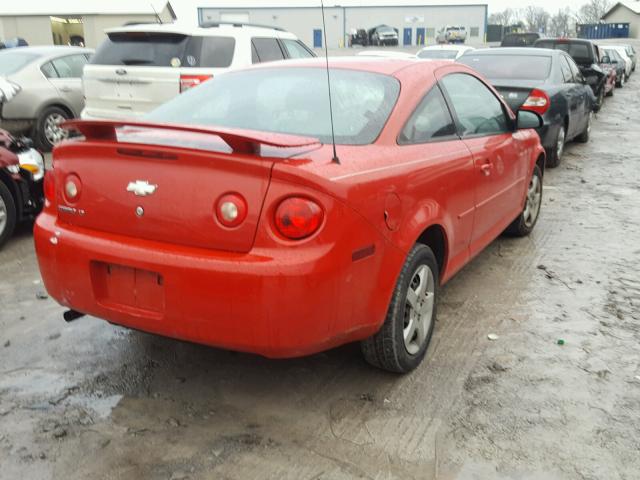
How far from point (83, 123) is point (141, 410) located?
4.38ft

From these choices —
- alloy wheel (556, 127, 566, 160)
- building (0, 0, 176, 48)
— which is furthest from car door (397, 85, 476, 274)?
building (0, 0, 176, 48)

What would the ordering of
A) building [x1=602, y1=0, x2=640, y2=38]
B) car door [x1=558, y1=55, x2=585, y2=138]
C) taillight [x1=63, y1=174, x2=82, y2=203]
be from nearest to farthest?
taillight [x1=63, y1=174, x2=82, y2=203]
car door [x1=558, y1=55, x2=585, y2=138]
building [x1=602, y1=0, x2=640, y2=38]

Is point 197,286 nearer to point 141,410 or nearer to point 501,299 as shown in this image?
point 141,410

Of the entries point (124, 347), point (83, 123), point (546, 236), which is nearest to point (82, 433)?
point (124, 347)

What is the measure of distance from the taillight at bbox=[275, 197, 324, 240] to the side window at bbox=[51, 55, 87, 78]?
892cm

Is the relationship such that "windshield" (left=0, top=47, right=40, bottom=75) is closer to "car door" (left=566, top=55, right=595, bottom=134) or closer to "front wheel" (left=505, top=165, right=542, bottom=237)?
"front wheel" (left=505, top=165, right=542, bottom=237)

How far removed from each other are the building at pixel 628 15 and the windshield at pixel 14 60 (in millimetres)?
72732

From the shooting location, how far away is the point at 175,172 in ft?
8.77

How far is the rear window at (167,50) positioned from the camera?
738 cm

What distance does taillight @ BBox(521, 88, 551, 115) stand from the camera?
8.05 m

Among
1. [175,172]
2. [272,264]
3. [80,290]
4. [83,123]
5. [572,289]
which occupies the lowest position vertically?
[572,289]

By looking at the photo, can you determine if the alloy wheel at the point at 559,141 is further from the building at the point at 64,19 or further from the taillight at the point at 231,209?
the building at the point at 64,19

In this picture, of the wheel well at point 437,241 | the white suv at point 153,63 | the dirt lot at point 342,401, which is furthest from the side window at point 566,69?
the wheel well at point 437,241

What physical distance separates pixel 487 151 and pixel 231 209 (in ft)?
7.05
